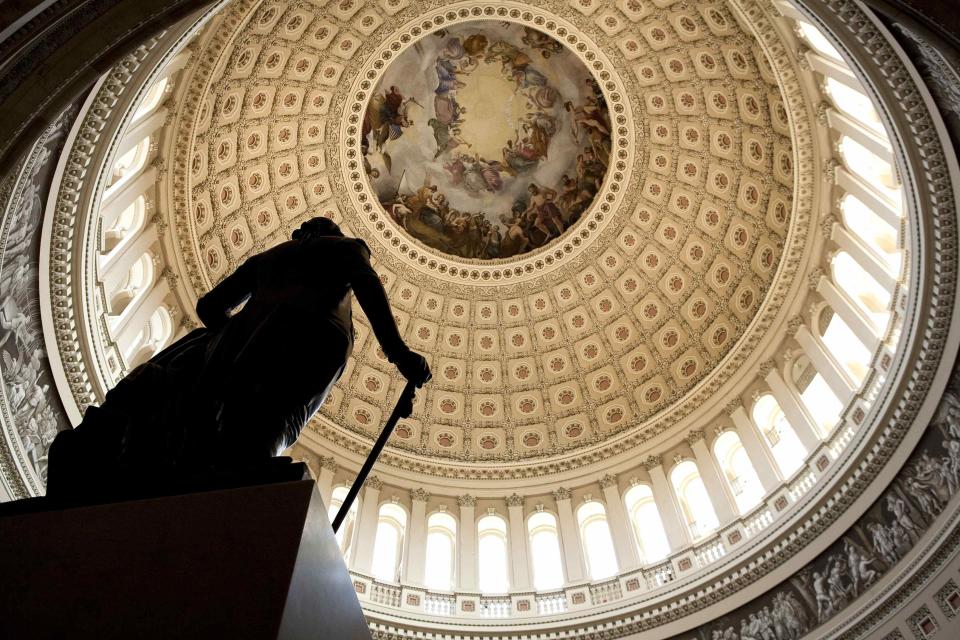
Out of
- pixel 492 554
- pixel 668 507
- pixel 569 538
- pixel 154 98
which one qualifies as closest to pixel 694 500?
pixel 668 507

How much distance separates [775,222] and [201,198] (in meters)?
16.1

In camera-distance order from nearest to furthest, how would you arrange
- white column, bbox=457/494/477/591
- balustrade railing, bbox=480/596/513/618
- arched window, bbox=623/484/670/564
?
1. balustrade railing, bbox=480/596/513/618
2. arched window, bbox=623/484/670/564
3. white column, bbox=457/494/477/591

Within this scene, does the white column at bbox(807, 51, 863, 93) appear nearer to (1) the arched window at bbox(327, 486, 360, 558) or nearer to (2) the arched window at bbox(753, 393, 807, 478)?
(2) the arched window at bbox(753, 393, 807, 478)

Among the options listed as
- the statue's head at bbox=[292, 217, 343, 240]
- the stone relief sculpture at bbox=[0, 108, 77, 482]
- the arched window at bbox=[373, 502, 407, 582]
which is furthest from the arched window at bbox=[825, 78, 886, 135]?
the arched window at bbox=[373, 502, 407, 582]

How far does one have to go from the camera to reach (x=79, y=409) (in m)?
12.8

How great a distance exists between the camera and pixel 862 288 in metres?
16.6

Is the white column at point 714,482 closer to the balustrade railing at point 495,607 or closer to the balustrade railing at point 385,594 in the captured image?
the balustrade railing at point 495,607

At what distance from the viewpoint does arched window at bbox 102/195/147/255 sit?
15405 millimetres

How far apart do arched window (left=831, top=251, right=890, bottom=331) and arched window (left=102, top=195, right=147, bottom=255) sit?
16.0 meters

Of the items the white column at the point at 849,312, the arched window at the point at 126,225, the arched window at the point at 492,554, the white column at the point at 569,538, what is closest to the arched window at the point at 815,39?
the white column at the point at 849,312

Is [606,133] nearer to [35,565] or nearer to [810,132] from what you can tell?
[810,132]

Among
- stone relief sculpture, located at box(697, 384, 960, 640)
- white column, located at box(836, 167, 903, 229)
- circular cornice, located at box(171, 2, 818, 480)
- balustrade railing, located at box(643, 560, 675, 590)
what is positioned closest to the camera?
stone relief sculpture, located at box(697, 384, 960, 640)

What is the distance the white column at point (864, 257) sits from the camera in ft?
48.9

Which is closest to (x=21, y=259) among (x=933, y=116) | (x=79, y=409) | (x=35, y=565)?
(x=79, y=409)
